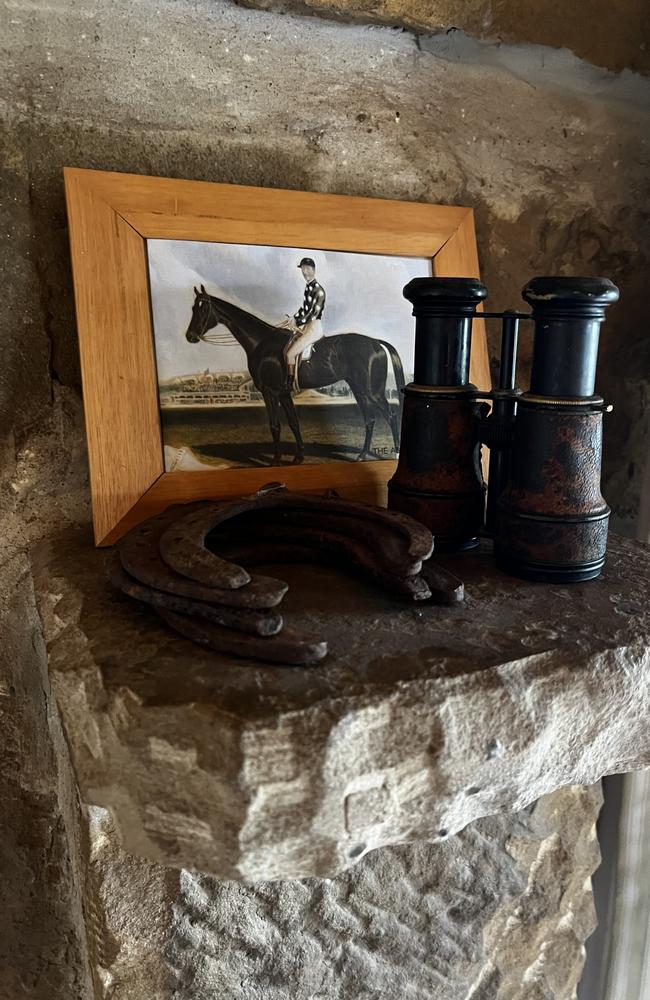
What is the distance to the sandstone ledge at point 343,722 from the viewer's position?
0.44m

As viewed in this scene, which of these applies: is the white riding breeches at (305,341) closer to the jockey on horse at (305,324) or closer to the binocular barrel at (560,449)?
the jockey on horse at (305,324)

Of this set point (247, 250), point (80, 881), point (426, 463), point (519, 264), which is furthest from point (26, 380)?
point (519, 264)

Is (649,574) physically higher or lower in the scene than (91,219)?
lower

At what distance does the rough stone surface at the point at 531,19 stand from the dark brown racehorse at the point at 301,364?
0.33 meters

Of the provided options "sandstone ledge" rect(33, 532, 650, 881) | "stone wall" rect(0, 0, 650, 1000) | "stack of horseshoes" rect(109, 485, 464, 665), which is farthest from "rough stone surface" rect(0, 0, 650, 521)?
"sandstone ledge" rect(33, 532, 650, 881)

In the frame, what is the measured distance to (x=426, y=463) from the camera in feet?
2.32

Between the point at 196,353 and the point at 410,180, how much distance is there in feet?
1.16

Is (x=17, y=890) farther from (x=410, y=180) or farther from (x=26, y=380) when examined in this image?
(x=410, y=180)

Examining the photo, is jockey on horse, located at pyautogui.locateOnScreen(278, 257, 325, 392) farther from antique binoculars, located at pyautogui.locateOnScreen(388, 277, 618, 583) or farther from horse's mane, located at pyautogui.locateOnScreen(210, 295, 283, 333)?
antique binoculars, located at pyautogui.locateOnScreen(388, 277, 618, 583)

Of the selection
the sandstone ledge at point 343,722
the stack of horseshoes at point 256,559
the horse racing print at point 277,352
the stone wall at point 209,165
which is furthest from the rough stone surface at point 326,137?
the sandstone ledge at point 343,722

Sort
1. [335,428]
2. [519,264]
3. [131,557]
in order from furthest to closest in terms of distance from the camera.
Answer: [519,264] → [335,428] → [131,557]

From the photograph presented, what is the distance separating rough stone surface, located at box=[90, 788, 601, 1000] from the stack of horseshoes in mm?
268

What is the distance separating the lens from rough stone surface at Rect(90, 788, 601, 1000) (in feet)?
2.24

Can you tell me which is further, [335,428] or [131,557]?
[335,428]
